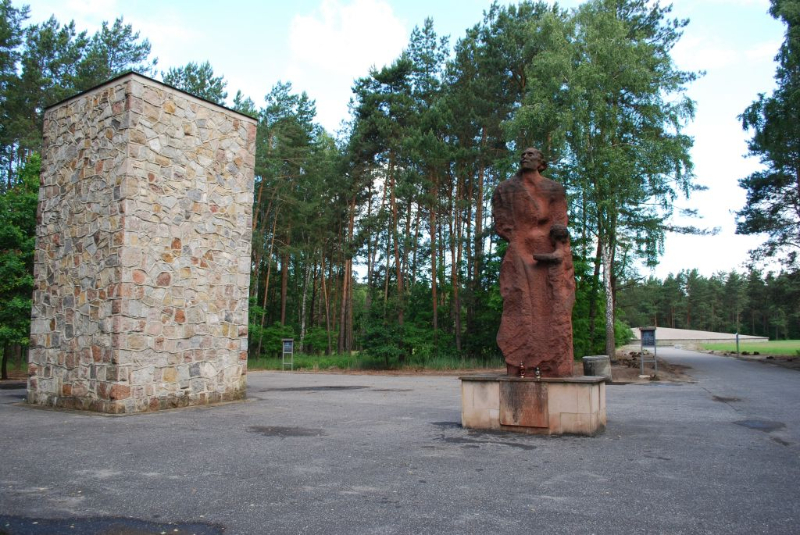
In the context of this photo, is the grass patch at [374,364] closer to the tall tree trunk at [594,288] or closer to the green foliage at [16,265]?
the tall tree trunk at [594,288]

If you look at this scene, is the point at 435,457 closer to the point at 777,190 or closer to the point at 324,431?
the point at 324,431

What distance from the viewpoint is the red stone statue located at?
279 inches

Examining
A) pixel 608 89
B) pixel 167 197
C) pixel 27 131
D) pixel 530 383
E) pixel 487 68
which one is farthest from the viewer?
Answer: pixel 487 68

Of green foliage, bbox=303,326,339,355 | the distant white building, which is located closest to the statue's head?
green foliage, bbox=303,326,339,355

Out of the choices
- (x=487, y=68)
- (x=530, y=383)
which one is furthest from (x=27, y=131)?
(x=530, y=383)

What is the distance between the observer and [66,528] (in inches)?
134

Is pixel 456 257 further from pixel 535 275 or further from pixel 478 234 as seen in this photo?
pixel 535 275

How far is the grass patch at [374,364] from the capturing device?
74.6 ft

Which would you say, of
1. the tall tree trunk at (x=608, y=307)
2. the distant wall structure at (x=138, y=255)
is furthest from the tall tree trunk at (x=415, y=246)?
the distant wall structure at (x=138, y=255)

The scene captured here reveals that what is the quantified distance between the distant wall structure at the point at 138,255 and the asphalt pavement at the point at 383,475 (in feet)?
2.67

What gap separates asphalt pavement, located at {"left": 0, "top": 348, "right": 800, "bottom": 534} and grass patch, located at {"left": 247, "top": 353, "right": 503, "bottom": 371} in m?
14.0

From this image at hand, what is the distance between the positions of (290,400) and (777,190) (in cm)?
2550

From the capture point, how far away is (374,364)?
2408 centimetres

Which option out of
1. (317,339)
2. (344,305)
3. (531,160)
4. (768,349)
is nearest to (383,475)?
(531,160)
